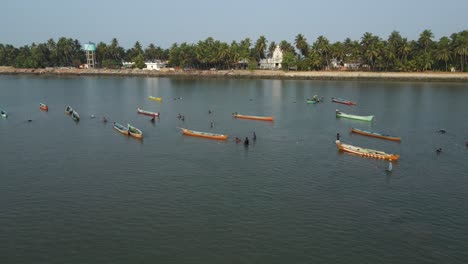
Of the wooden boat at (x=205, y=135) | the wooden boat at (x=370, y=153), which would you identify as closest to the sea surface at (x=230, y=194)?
the wooden boat at (x=370, y=153)

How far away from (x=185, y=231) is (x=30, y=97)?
330ft

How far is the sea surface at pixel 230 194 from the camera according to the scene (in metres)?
28.2

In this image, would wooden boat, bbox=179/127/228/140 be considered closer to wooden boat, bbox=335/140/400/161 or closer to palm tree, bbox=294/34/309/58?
wooden boat, bbox=335/140/400/161

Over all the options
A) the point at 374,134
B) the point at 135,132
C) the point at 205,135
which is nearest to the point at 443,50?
the point at 374,134

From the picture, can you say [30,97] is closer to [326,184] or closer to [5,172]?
[5,172]

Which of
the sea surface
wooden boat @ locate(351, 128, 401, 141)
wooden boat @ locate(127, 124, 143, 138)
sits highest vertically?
wooden boat @ locate(127, 124, 143, 138)

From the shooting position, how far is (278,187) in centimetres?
3950

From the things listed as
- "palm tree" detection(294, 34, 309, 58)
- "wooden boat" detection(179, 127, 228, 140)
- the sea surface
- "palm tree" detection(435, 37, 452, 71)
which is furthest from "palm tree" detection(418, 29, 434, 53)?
"wooden boat" detection(179, 127, 228, 140)

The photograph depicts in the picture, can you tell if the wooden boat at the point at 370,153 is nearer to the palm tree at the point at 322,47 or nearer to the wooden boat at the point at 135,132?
the wooden boat at the point at 135,132

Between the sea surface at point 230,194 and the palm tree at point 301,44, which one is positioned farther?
the palm tree at point 301,44

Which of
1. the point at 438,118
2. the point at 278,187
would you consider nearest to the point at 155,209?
the point at 278,187

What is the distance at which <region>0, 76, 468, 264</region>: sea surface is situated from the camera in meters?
28.2

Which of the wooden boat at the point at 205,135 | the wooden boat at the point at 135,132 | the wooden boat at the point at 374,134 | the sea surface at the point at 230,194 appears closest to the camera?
the sea surface at the point at 230,194

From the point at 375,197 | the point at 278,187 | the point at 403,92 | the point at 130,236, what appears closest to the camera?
the point at 130,236
